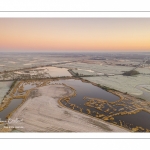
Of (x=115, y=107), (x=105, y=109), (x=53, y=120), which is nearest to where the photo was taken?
(x=53, y=120)

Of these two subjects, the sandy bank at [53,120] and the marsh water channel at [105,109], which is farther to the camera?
the marsh water channel at [105,109]

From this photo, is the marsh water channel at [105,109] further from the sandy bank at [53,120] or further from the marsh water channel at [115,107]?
the sandy bank at [53,120]

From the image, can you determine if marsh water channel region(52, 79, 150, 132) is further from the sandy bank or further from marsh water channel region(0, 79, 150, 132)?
the sandy bank

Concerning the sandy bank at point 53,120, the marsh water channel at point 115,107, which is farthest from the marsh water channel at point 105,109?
the sandy bank at point 53,120

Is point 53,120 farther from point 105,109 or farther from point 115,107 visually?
point 115,107

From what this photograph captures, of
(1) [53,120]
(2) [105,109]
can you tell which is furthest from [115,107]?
(1) [53,120]

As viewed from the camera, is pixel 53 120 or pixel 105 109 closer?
pixel 53 120

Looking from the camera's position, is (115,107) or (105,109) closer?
(105,109)

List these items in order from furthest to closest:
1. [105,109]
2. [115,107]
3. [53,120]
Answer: [115,107] → [105,109] → [53,120]

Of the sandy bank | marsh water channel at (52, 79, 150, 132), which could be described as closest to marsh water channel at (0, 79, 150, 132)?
marsh water channel at (52, 79, 150, 132)

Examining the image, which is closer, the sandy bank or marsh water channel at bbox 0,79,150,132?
the sandy bank

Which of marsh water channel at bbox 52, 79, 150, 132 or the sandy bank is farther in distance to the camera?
marsh water channel at bbox 52, 79, 150, 132
